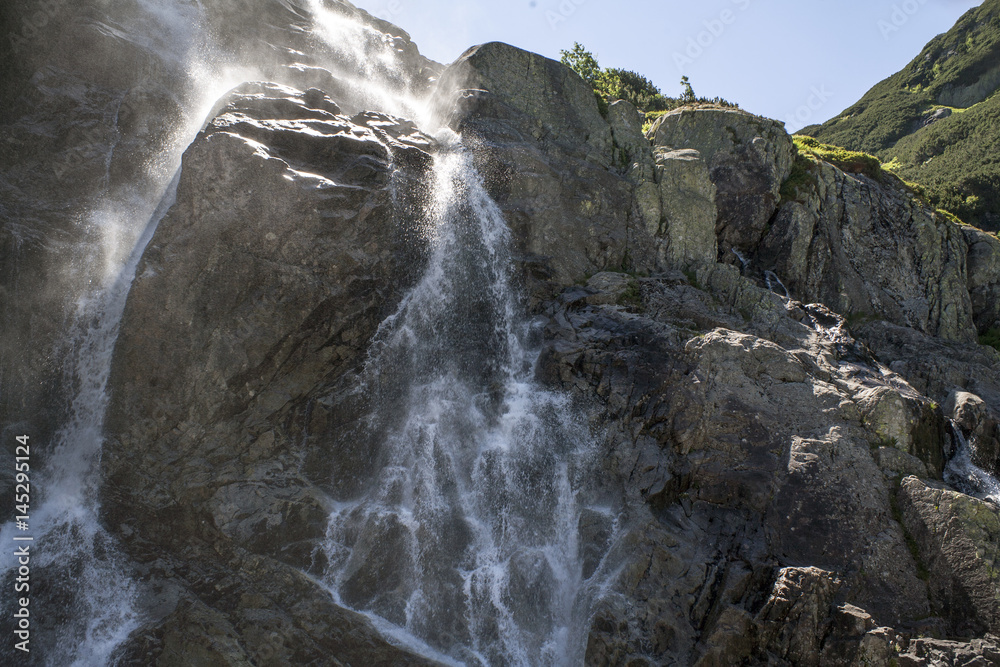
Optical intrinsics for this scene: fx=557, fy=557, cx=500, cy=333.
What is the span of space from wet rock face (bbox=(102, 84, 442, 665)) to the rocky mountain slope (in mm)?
60

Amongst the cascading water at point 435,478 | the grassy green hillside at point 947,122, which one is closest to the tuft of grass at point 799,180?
the cascading water at point 435,478

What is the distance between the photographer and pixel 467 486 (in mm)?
14656

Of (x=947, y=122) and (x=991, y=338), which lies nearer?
(x=991, y=338)

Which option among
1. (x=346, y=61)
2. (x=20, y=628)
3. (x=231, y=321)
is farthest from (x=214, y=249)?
(x=346, y=61)

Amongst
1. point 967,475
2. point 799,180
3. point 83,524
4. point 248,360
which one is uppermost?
point 799,180

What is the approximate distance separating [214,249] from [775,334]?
1628cm

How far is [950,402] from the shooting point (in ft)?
50.7

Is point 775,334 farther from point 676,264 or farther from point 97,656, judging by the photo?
point 97,656

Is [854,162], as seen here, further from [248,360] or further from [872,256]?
[248,360]

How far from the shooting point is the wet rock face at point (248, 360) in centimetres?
1245

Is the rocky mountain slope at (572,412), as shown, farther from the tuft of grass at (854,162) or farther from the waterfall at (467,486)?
the tuft of grass at (854,162)

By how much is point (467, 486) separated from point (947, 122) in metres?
50.6

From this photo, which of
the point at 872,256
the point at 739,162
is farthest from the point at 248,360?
the point at 872,256

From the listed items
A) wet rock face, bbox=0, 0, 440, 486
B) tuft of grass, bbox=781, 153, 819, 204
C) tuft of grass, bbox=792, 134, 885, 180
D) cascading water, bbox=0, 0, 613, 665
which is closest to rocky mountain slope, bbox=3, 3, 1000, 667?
cascading water, bbox=0, 0, 613, 665
